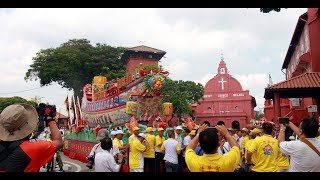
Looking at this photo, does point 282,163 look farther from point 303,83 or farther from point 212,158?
point 303,83

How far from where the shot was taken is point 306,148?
3.89 m

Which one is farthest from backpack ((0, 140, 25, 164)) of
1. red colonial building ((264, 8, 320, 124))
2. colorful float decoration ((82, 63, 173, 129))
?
red colonial building ((264, 8, 320, 124))

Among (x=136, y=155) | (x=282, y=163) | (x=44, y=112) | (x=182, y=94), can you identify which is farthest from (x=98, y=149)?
(x=182, y=94)

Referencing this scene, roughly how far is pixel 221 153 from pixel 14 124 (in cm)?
512

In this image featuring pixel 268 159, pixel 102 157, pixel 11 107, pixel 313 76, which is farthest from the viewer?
pixel 313 76

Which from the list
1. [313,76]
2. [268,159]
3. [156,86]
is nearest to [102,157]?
[268,159]

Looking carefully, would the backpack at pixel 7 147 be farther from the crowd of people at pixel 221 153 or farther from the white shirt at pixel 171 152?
the white shirt at pixel 171 152

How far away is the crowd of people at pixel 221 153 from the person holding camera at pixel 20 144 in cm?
131

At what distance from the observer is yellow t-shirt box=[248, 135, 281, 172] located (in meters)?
5.64

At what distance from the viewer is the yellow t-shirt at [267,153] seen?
18.5 ft

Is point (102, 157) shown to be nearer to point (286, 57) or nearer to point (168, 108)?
point (168, 108)

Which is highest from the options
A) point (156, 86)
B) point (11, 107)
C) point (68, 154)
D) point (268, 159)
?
point (156, 86)

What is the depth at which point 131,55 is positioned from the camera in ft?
139

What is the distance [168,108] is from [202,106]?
1150 inches
